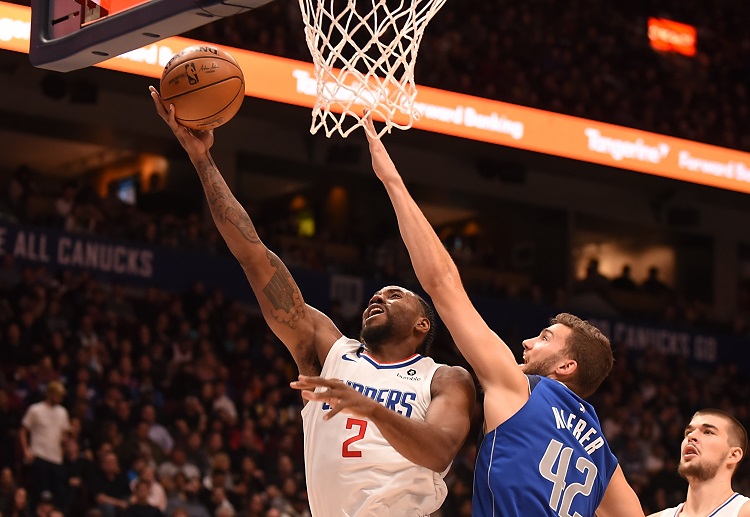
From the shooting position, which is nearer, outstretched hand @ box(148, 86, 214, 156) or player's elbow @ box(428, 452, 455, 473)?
player's elbow @ box(428, 452, 455, 473)

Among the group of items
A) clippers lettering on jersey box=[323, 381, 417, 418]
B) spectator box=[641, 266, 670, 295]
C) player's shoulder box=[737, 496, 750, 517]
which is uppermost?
spectator box=[641, 266, 670, 295]

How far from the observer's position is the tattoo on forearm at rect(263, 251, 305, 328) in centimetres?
413

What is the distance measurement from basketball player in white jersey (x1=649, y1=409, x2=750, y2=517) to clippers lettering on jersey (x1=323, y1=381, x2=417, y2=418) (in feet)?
4.58

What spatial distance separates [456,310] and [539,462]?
0.52 m

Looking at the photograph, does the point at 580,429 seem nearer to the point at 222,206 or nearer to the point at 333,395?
the point at 333,395

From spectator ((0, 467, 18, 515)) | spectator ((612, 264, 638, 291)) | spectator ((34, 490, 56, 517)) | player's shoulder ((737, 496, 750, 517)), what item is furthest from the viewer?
spectator ((612, 264, 638, 291))

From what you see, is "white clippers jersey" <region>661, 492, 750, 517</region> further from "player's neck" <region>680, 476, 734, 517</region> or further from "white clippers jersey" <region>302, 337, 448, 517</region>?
"white clippers jersey" <region>302, 337, 448, 517</region>

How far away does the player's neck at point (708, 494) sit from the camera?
4.71 metres

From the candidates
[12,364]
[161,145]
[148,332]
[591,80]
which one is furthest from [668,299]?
[12,364]

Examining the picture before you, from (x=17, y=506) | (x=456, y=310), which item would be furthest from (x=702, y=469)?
(x=17, y=506)

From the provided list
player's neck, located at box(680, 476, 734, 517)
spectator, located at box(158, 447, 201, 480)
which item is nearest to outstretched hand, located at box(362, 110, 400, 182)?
player's neck, located at box(680, 476, 734, 517)

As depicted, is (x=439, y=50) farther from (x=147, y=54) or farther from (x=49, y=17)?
(x=49, y=17)

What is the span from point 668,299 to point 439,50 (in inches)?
268

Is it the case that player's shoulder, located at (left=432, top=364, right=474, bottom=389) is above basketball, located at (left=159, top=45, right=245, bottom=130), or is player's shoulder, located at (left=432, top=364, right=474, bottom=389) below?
below
